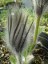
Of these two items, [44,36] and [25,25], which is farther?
[44,36]

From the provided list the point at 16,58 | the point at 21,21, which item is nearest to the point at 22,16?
the point at 21,21

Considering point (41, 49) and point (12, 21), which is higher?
point (12, 21)

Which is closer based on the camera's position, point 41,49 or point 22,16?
point 22,16

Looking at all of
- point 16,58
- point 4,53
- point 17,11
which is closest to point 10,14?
point 17,11

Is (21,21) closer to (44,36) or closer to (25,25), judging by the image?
(25,25)

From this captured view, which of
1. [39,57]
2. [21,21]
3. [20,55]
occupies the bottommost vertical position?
[39,57]

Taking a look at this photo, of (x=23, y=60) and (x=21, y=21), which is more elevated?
(x=21, y=21)

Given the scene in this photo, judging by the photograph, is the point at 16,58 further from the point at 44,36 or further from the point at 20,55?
the point at 44,36
